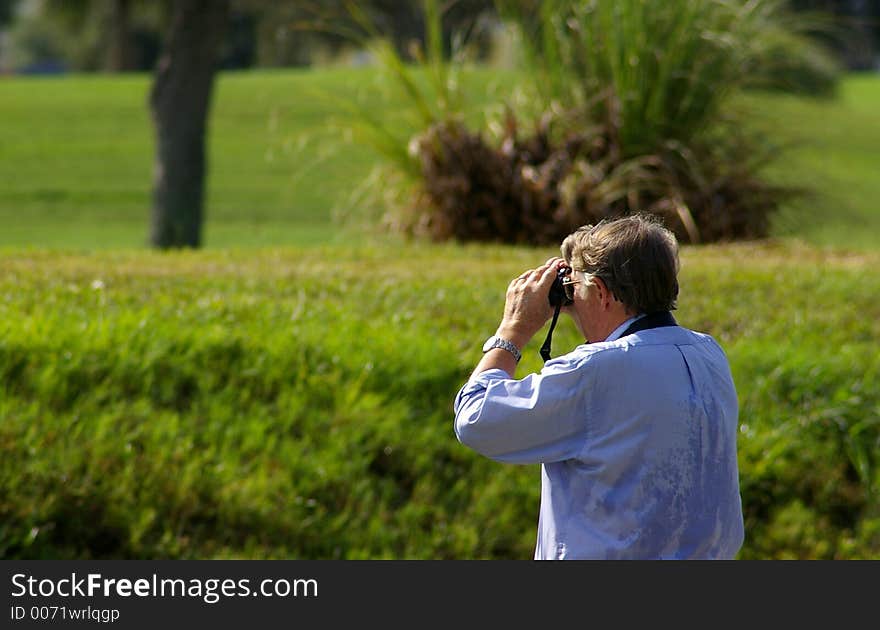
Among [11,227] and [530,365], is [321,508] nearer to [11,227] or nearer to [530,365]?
[530,365]

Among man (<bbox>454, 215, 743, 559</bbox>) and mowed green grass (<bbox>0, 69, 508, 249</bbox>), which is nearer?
man (<bbox>454, 215, 743, 559</bbox>)

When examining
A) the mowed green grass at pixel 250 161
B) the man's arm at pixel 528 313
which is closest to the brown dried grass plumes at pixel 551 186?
the mowed green grass at pixel 250 161

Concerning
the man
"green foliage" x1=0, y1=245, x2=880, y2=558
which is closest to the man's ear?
the man

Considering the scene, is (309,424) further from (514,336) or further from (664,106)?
(664,106)

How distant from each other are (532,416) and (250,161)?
70.8 feet

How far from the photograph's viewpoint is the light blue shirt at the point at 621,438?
2934 millimetres

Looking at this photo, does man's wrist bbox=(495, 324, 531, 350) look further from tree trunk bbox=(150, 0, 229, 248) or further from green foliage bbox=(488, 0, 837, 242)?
tree trunk bbox=(150, 0, 229, 248)

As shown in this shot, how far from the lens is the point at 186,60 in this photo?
474 inches

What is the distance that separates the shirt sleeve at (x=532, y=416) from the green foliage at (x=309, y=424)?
2.75 meters

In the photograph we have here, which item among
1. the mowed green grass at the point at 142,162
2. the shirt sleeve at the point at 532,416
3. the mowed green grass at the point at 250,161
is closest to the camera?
the shirt sleeve at the point at 532,416

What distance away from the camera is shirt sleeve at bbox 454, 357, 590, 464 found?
2.92 metres

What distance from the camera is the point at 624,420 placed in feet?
9.66

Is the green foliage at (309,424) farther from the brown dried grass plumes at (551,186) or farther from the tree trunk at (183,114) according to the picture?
the tree trunk at (183,114)

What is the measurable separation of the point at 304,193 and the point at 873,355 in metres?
15.6
